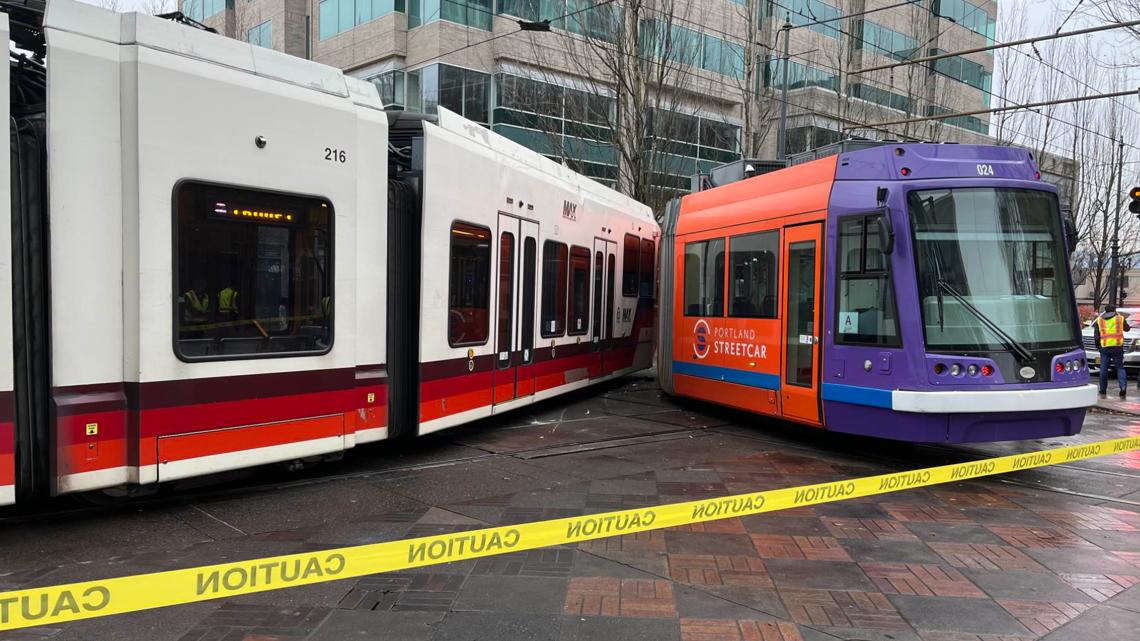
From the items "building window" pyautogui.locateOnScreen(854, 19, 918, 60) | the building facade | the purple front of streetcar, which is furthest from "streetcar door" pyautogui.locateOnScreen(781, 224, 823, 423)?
"building window" pyautogui.locateOnScreen(854, 19, 918, 60)

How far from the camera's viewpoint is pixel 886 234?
7.04 m

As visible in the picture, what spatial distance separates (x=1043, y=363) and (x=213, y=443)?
727 centimetres

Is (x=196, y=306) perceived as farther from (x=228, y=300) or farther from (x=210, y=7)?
(x=210, y=7)

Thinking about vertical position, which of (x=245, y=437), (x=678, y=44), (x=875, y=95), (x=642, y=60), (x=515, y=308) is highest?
(x=875, y=95)

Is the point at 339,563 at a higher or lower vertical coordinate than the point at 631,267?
lower

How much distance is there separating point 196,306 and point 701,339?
261 inches

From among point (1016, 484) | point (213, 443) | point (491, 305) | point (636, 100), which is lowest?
point (1016, 484)

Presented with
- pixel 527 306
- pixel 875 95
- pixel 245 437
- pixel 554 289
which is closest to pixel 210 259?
pixel 245 437

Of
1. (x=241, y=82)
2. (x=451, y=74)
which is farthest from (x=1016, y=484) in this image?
(x=451, y=74)

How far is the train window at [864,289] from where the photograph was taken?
23.5 feet

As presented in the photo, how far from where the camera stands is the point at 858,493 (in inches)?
229

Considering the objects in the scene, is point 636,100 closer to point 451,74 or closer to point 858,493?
point 451,74

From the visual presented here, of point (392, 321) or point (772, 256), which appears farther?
point (772, 256)

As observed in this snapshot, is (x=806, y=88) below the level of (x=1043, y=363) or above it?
above
